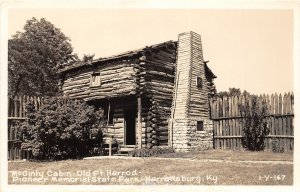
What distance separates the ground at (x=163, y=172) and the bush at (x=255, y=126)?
3.56 m

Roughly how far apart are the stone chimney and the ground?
4.60m

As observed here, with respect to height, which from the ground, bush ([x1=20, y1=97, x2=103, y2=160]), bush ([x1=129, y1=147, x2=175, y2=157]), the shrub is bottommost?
the ground

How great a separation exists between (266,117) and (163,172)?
282 inches

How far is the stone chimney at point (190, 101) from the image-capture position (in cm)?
1928

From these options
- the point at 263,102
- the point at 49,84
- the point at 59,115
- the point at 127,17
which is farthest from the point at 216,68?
the point at 49,84

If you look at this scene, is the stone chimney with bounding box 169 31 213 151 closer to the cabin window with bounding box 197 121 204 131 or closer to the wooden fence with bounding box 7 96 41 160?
the cabin window with bounding box 197 121 204 131

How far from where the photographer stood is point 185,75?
65.7 ft

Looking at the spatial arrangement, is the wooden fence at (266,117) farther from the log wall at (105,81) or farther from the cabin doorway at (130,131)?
the log wall at (105,81)

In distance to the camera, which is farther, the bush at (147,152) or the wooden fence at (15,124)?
the bush at (147,152)

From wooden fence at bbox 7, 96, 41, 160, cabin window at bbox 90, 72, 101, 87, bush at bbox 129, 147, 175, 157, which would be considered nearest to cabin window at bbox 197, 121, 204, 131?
bush at bbox 129, 147, 175, 157

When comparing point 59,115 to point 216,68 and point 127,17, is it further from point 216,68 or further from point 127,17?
point 216,68

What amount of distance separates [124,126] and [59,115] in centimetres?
415

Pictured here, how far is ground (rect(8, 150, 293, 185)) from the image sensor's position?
492 inches

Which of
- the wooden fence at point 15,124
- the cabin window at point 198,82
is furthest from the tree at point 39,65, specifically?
the cabin window at point 198,82
